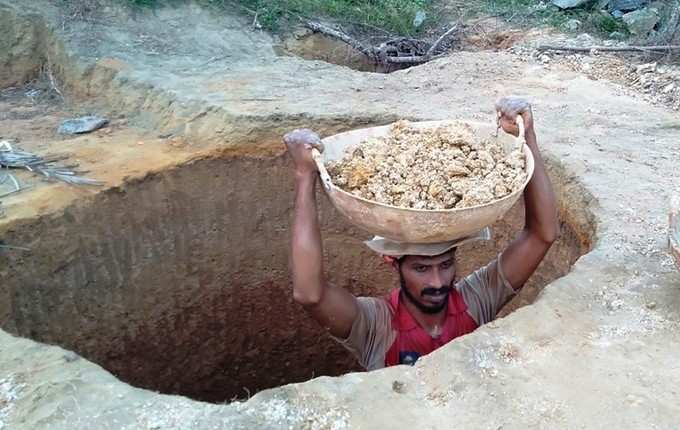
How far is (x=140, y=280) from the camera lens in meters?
3.99

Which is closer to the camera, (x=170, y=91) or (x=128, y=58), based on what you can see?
(x=170, y=91)

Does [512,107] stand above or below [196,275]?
above

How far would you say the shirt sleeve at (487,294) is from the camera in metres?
2.95

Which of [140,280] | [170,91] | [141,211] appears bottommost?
[140,280]

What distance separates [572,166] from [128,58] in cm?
302

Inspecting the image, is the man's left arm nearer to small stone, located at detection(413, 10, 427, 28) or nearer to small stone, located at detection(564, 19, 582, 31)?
small stone, located at detection(564, 19, 582, 31)

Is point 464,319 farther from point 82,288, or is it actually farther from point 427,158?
point 82,288

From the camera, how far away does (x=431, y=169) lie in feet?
7.96

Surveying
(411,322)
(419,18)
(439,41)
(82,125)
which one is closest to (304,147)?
(411,322)

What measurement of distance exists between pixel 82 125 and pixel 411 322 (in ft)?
8.06

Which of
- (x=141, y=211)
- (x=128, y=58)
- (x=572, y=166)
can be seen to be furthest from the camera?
(x=128, y=58)

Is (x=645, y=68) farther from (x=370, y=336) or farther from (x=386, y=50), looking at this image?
(x=370, y=336)

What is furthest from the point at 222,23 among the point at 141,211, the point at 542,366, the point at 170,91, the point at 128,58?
the point at 542,366

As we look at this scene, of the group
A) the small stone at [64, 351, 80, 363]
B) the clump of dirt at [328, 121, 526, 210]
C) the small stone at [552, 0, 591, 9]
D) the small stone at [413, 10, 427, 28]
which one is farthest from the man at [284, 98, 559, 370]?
the small stone at [552, 0, 591, 9]
